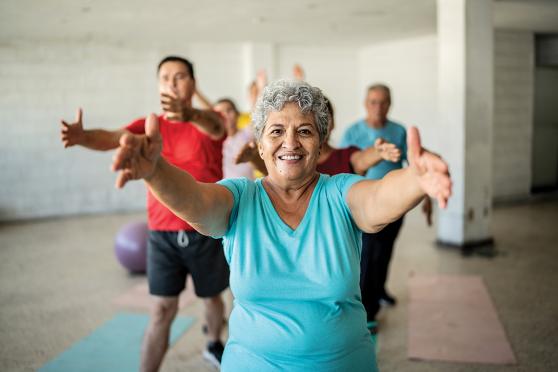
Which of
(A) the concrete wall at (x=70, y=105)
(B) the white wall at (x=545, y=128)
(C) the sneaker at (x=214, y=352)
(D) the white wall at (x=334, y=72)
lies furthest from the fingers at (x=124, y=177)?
(B) the white wall at (x=545, y=128)

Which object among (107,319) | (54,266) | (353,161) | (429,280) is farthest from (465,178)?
(54,266)

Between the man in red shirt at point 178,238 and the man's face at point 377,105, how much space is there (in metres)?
1.48

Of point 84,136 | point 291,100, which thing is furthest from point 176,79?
point 291,100

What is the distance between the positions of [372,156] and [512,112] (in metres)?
7.09

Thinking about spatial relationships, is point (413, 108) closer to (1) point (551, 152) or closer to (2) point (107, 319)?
(1) point (551, 152)

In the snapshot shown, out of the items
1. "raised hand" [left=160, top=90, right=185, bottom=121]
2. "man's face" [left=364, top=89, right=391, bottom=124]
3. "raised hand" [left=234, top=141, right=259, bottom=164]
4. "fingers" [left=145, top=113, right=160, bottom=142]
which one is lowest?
"raised hand" [left=234, top=141, right=259, bottom=164]

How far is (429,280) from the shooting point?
4.73m

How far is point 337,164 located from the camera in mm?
2715

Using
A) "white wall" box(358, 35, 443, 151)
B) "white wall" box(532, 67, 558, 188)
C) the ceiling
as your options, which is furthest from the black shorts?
"white wall" box(532, 67, 558, 188)

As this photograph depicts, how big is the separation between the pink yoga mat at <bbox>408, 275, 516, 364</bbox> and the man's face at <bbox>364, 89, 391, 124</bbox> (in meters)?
1.51

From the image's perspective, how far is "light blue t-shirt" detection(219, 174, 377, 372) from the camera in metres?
1.46

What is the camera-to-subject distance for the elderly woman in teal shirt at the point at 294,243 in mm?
1445

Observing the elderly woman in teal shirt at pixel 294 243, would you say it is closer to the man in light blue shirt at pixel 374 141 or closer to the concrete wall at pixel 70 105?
the man in light blue shirt at pixel 374 141

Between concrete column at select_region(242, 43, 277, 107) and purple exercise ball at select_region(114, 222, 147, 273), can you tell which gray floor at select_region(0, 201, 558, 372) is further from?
concrete column at select_region(242, 43, 277, 107)
